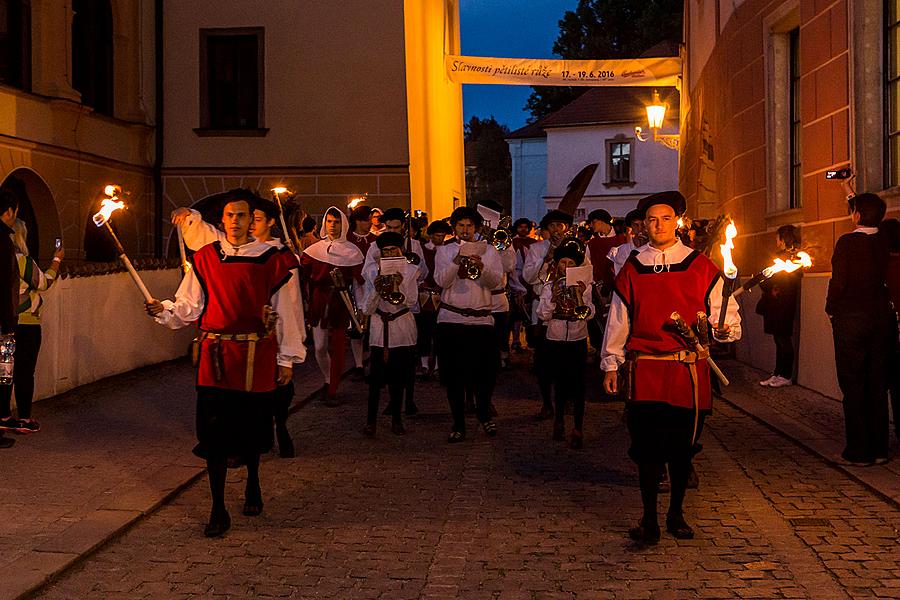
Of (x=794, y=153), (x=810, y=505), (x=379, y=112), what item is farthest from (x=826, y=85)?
(x=379, y=112)

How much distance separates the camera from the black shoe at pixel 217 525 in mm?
6105

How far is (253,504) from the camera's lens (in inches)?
260

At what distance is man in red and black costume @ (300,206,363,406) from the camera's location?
35.2ft

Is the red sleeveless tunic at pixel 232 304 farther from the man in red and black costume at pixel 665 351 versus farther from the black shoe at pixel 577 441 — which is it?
the black shoe at pixel 577 441

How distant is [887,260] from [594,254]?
14.9 ft

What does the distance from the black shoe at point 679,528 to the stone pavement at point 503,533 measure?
51 mm

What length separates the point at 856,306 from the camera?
784cm

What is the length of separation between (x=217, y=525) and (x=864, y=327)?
4669 mm

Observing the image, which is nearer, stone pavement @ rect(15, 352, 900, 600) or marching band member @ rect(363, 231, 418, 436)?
stone pavement @ rect(15, 352, 900, 600)

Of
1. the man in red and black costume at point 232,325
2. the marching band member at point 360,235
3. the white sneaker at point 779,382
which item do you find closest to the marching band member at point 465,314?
the marching band member at point 360,235

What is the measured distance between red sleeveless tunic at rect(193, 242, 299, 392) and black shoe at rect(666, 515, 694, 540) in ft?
8.01

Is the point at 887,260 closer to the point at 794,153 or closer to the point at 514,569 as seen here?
the point at 514,569

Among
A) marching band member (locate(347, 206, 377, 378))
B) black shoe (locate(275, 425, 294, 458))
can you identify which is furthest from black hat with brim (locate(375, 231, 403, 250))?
marching band member (locate(347, 206, 377, 378))

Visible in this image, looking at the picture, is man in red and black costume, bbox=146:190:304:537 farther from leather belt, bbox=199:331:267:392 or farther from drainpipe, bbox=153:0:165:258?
drainpipe, bbox=153:0:165:258
